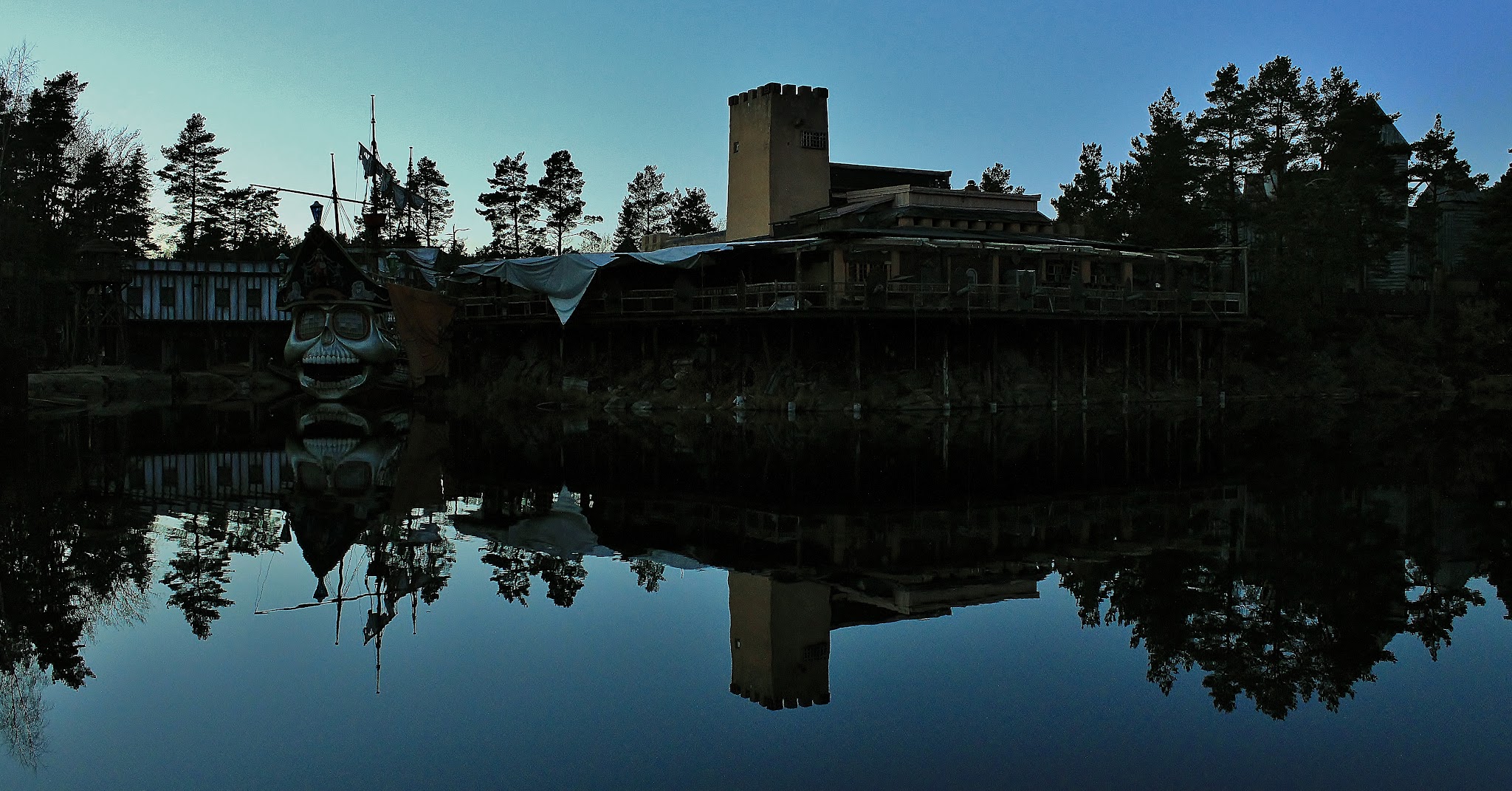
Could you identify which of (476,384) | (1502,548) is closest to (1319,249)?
(476,384)

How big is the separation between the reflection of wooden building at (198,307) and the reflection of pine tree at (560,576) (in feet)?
161

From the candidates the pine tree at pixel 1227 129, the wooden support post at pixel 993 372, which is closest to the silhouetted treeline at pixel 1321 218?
the pine tree at pixel 1227 129

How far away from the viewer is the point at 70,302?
53312 millimetres

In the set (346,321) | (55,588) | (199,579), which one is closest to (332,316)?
(346,321)

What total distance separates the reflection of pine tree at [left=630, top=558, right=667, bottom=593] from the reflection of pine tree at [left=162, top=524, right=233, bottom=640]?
420 centimetres

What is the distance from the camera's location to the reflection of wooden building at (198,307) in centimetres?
5850

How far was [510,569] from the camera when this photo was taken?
14164 mm

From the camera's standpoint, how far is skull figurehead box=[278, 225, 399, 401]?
4609 cm

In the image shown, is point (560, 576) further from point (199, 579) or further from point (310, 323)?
point (310, 323)

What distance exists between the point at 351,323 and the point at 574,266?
34.7 feet

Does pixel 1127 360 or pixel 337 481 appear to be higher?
pixel 1127 360

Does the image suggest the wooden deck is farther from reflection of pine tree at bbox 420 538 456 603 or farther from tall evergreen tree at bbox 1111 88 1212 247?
reflection of pine tree at bbox 420 538 456 603

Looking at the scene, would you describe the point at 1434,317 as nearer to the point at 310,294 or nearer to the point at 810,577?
the point at 310,294

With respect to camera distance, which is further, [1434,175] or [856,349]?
[1434,175]
